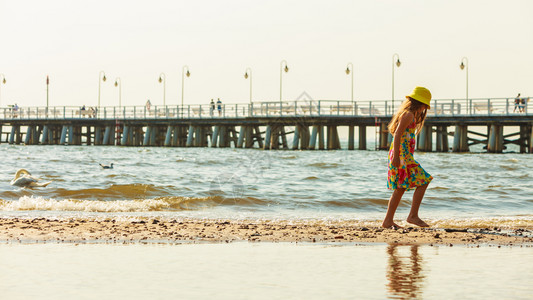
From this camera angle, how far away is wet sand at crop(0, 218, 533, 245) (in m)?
6.75

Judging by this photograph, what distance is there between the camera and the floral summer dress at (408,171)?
23.9ft

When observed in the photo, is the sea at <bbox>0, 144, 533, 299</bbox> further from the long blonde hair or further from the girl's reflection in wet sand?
the long blonde hair

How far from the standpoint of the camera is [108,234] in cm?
710

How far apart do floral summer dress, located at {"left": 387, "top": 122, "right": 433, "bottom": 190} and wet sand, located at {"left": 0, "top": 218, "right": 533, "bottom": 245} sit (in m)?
0.47

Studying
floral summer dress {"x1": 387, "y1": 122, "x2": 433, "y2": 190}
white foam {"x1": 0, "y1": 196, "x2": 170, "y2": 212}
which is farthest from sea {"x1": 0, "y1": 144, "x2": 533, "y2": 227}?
floral summer dress {"x1": 387, "y1": 122, "x2": 433, "y2": 190}

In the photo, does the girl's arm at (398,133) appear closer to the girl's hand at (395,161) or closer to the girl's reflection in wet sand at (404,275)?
the girl's hand at (395,161)

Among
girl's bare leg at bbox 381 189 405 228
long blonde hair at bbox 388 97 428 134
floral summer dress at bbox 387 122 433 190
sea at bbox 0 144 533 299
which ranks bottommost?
sea at bbox 0 144 533 299

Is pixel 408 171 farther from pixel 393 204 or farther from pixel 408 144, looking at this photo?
pixel 393 204

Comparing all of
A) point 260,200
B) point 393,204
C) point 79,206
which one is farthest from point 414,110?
point 79,206

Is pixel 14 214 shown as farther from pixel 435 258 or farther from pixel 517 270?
pixel 517 270

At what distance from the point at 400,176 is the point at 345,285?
310 centimetres

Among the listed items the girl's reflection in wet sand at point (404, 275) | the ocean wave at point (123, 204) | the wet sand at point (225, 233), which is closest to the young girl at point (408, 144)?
the wet sand at point (225, 233)

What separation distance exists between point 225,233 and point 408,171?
183cm

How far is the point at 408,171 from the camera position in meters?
7.36
